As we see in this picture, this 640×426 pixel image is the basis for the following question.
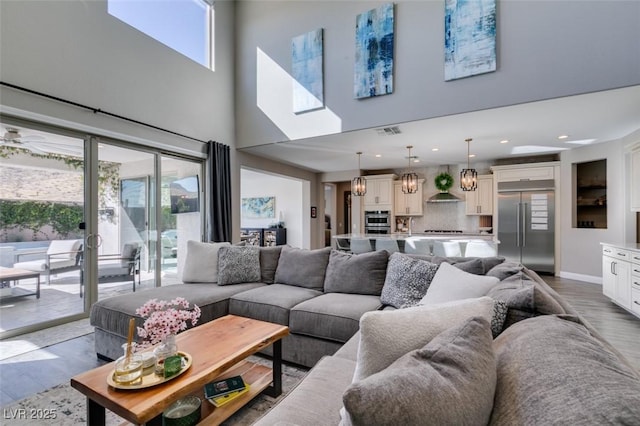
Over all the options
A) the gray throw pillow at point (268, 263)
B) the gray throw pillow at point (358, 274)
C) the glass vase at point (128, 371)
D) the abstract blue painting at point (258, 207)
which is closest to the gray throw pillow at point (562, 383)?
the glass vase at point (128, 371)

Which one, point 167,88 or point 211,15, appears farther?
point 211,15

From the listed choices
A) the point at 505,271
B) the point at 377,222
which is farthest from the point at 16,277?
the point at 377,222

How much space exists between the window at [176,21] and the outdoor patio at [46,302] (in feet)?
11.0

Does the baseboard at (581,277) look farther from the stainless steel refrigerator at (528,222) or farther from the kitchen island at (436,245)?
the kitchen island at (436,245)

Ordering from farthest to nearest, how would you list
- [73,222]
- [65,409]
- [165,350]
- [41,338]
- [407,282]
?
[73,222] < [41,338] < [407,282] < [65,409] < [165,350]

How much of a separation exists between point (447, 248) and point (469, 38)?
103 inches

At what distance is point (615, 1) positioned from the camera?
9.72ft

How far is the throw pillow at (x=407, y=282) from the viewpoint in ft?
7.36

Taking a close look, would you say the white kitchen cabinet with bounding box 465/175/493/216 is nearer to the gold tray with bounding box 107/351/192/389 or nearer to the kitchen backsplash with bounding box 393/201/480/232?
the kitchen backsplash with bounding box 393/201/480/232

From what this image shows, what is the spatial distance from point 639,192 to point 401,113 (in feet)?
12.3

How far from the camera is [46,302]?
335 cm

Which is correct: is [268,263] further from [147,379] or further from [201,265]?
[147,379]

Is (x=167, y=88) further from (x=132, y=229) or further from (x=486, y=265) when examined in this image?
(x=486, y=265)

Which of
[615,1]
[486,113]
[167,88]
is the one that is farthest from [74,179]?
[615,1]
